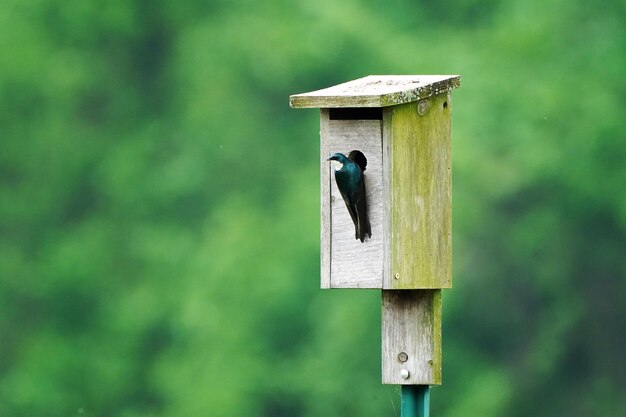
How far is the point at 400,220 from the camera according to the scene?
5.83 m

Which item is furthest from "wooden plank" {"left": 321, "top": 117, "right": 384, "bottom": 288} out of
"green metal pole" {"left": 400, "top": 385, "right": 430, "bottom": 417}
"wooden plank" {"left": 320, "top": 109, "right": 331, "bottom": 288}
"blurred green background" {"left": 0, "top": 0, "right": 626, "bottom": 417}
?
"blurred green background" {"left": 0, "top": 0, "right": 626, "bottom": 417}

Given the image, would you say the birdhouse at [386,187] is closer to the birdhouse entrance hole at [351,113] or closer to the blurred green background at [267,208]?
the birdhouse entrance hole at [351,113]

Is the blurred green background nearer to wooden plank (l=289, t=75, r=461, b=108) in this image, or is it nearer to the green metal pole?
the green metal pole

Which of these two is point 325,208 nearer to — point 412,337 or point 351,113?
point 351,113

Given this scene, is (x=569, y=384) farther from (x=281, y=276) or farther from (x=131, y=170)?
(x=131, y=170)

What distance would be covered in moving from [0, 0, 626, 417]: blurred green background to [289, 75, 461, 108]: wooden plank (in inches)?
344

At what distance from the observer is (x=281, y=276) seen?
15.6m

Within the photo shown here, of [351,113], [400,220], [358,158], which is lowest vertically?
[400,220]

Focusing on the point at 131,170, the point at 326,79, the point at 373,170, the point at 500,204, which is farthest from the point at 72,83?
the point at 373,170

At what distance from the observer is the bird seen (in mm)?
5785

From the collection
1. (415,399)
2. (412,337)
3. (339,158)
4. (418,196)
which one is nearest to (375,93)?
(339,158)

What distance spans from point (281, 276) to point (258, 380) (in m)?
0.89

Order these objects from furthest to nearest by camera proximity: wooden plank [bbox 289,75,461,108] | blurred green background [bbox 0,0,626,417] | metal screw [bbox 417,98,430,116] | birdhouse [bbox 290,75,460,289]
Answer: blurred green background [bbox 0,0,626,417] → metal screw [bbox 417,98,430,116] → birdhouse [bbox 290,75,460,289] → wooden plank [bbox 289,75,461,108]

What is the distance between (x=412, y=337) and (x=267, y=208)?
35.0ft
